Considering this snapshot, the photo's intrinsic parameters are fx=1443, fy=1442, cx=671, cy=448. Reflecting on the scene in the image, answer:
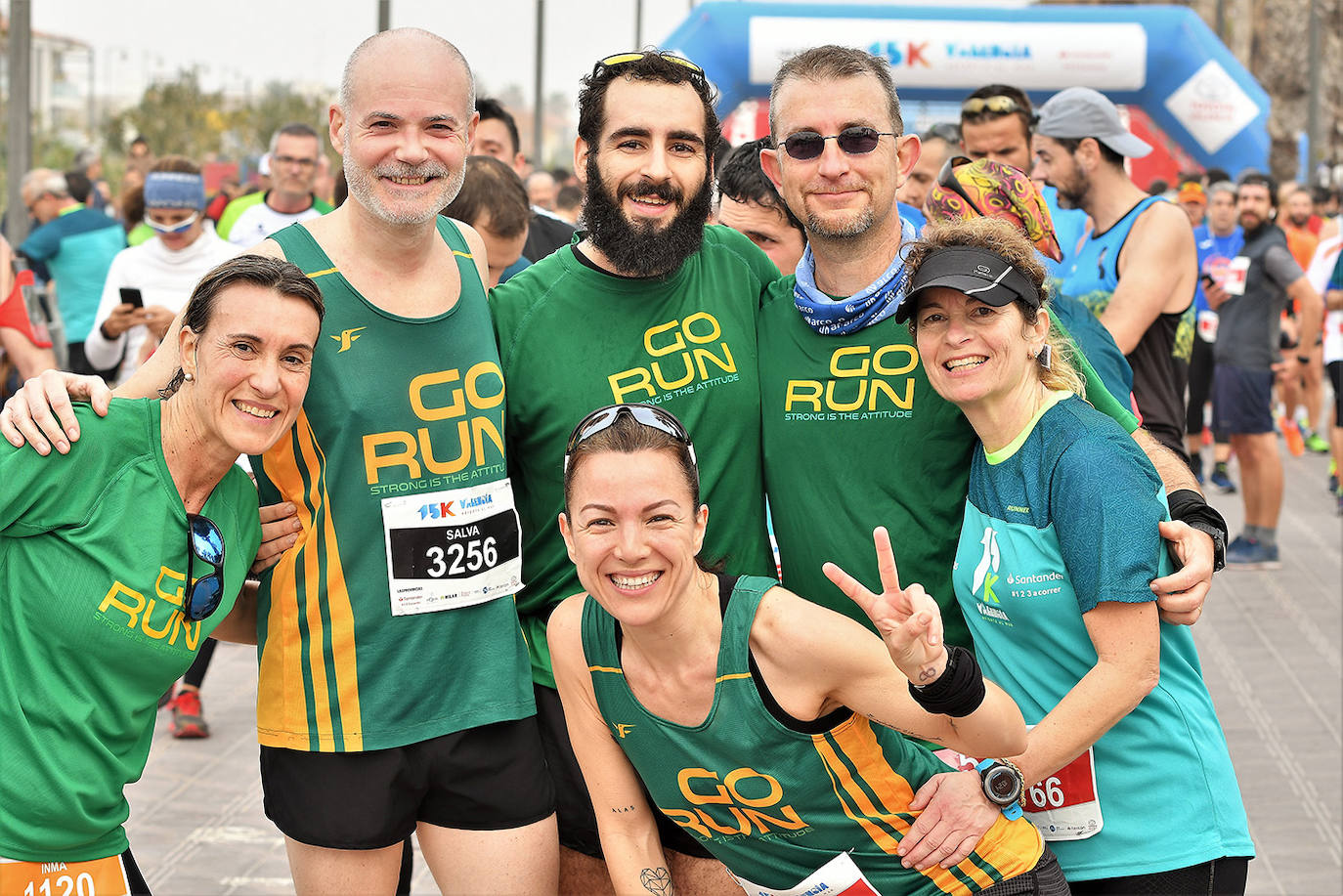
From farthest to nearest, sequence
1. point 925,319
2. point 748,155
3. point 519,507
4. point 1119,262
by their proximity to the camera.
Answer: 1. point 1119,262
2. point 748,155
3. point 519,507
4. point 925,319

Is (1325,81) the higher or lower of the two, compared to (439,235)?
higher

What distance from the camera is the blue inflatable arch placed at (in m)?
14.7

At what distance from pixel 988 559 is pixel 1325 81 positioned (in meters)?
40.0

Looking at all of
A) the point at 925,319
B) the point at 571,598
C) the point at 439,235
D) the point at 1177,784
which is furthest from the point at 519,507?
the point at 1177,784

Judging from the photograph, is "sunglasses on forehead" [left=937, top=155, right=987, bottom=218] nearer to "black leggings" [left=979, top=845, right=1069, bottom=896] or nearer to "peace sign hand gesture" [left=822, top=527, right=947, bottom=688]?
"peace sign hand gesture" [left=822, top=527, right=947, bottom=688]

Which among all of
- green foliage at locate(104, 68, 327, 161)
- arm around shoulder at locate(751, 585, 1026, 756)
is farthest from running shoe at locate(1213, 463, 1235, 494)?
green foliage at locate(104, 68, 327, 161)

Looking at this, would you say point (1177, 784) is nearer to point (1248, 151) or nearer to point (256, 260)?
point (256, 260)

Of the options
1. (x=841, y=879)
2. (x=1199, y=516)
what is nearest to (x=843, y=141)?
(x=1199, y=516)

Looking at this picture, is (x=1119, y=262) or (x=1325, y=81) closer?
(x=1119, y=262)

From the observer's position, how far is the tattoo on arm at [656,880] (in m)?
2.85

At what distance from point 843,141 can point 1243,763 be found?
387cm

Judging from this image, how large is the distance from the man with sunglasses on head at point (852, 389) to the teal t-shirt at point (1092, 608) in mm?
265

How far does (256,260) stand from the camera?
2.78m

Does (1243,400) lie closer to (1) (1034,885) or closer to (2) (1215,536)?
(2) (1215,536)
